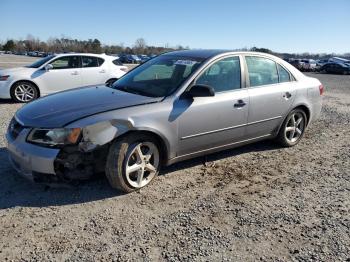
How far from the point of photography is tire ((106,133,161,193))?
3867 mm

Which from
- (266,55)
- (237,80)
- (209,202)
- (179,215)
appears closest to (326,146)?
(266,55)

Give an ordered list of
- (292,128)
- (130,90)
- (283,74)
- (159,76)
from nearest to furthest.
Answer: (130,90), (159,76), (283,74), (292,128)

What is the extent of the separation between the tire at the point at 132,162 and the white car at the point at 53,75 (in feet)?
21.3

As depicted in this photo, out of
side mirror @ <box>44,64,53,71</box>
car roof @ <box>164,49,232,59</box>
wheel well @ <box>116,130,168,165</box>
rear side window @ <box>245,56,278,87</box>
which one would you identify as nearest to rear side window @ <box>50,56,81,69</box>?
side mirror @ <box>44,64,53,71</box>

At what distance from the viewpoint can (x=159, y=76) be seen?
16.5 feet

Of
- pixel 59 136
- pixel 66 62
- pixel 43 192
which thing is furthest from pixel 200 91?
pixel 66 62

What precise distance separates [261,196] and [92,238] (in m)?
2.04

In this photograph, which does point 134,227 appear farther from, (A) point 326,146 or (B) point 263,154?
(A) point 326,146

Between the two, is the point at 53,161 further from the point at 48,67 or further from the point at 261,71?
the point at 48,67

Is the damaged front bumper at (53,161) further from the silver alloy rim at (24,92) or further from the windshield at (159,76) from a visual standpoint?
the silver alloy rim at (24,92)

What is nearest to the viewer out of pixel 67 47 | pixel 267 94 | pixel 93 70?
pixel 267 94

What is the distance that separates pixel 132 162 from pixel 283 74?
3010mm

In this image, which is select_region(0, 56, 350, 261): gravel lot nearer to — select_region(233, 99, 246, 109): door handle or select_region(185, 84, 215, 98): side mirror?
select_region(233, 99, 246, 109): door handle

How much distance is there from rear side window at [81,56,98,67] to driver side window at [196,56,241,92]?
6.69m
